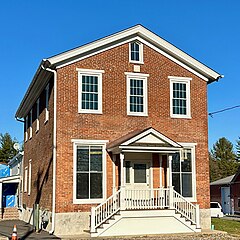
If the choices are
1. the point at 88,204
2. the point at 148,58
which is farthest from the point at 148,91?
the point at 88,204

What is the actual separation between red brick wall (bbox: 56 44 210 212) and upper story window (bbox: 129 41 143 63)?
242mm

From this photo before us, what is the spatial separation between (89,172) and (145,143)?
9.48ft

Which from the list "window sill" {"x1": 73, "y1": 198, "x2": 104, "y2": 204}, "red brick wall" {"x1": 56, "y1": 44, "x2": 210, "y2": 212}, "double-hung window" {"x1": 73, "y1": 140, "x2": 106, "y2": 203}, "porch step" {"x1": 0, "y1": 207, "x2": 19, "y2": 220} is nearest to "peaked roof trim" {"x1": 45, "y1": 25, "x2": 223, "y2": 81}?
"red brick wall" {"x1": 56, "y1": 44, "x2": 210, "y2": 212}

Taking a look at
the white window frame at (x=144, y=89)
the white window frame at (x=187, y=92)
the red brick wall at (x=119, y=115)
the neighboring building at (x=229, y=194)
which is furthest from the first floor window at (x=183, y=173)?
the neighboring building at (x=229, y=194)

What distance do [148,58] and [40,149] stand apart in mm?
7856

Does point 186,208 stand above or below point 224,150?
below

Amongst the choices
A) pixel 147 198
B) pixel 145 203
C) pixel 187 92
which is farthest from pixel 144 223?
pixel 187 92

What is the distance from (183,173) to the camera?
22.3 metres

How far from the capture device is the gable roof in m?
20.8

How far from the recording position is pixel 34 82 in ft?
80.1

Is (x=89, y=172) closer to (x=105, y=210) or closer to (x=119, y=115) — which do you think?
(x=105, y=210)

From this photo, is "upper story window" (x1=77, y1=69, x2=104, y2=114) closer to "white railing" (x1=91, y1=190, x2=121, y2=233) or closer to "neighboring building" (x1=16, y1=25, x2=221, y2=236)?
"neighboring building" (x1=16, y1=25, x2=221, y2=236)

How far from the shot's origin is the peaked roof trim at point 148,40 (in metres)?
20.7

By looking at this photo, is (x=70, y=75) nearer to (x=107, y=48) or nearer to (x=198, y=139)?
(x=107, y=48)
